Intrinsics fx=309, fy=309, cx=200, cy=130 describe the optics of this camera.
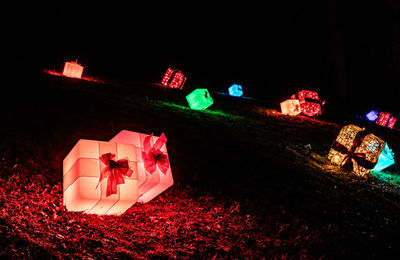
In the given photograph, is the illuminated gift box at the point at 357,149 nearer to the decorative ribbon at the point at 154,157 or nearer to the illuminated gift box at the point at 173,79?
the decorative ribbon at the point at 154,157

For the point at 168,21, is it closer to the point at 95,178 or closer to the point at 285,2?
the point at 285,2

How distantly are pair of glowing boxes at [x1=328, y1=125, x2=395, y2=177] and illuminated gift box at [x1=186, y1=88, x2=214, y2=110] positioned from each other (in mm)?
5133

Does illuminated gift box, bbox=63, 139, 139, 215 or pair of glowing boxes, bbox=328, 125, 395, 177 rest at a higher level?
pair of glowing boxes, bbox=328, 125, 395, 177

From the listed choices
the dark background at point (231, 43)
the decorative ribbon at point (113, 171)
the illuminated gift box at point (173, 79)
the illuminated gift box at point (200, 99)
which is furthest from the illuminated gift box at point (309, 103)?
the decorative ribbon at point (113, 171)

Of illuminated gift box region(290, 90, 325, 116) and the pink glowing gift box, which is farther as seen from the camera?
illuminated gift box region(290, 90, 325, 116)

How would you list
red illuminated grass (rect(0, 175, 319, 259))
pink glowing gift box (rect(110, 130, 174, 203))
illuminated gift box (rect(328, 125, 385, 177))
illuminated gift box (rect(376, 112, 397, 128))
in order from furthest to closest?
illuminated gift box (rect(376, 112, 397, 128)), illuminated gift box (rect(328, 125, 385, 177)), pink glowing gift box (rect(110, 130, 174, 203)), red illuminated grass (rect(0, 175, 319, 259))

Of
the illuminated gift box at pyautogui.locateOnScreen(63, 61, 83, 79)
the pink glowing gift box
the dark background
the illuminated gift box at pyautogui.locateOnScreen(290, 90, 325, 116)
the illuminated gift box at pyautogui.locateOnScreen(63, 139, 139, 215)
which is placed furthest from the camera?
the dark background

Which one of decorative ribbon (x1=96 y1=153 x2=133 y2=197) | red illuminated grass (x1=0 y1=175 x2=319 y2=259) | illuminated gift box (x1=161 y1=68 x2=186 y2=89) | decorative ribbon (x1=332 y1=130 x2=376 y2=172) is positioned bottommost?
red illuminated grass (x1=0 y1=175 x2=319 y2=259)

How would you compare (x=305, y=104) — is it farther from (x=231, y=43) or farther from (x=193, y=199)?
(x=231, y=43)

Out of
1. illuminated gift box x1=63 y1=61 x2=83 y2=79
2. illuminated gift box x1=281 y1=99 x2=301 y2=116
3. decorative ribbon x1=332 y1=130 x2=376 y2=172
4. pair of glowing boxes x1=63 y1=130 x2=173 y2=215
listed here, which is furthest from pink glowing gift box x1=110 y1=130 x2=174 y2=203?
illuminated gift box x1=281 y1=99 x2=301 y2=116

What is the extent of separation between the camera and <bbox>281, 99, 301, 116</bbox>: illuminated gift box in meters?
15.2

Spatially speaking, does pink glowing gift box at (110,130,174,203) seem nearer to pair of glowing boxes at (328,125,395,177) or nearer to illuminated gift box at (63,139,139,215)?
illuminated gift box at (63,139,139,215)

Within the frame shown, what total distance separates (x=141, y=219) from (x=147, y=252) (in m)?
0.71

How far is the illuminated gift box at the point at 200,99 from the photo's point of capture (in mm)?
12016
